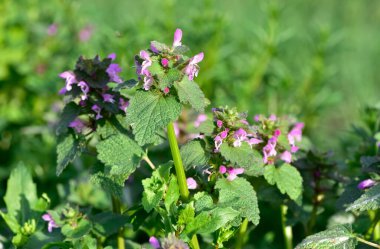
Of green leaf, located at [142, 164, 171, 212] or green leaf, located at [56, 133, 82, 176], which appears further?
green leaf, located at [56, 133, 82, 176]

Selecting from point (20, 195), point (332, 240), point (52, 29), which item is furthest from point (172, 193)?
point (52, 29)

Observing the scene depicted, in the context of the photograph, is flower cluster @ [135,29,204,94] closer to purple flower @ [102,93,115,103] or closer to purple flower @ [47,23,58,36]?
purple flower @ [102,93,115,103]

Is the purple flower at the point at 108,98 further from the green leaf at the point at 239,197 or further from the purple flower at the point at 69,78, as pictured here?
the green leaf at the point at 239,197

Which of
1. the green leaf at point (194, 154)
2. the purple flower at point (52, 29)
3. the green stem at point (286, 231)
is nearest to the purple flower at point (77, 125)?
the green leaf at point (194, 154)

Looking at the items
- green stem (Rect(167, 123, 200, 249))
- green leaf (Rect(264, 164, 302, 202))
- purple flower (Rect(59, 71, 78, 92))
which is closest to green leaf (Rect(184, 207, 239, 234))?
green stem (Rect(167, 123, 200, 249))

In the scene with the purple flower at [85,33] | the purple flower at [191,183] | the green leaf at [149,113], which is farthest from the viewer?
the purple flower at [85,33]

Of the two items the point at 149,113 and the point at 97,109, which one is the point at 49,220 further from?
the point at 149,113

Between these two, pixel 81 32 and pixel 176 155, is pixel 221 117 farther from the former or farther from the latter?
pixel 81 32
